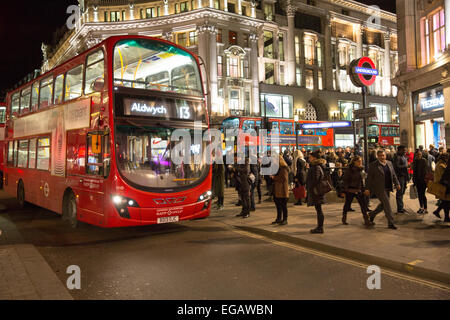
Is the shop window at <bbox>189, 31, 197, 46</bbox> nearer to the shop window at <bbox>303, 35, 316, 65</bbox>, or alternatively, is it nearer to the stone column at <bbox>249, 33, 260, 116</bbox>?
Answer: the stone column at <bbox>249, 33, 260, 116</bbox>

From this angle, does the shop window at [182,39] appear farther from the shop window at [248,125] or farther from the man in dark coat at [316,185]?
the man in dark coat at [316,185]

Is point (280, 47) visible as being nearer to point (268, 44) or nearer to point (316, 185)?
point (268, 44)

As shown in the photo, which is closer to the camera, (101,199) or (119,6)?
(101,199)

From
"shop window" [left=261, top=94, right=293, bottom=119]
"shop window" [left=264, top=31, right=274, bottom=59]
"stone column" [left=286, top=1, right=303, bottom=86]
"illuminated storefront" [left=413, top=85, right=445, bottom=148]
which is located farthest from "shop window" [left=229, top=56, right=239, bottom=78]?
"illuminated storefront" [left=413, top=85, right=445, bottom=148]

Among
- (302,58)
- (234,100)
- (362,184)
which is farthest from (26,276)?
(302,58)

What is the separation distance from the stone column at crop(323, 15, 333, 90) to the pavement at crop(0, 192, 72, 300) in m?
43.5

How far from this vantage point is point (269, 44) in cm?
4219

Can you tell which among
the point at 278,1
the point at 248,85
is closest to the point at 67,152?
the point at 248,85

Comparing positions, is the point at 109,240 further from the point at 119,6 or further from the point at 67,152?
the point at 119,6

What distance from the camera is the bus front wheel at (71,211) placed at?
29.1 feet
